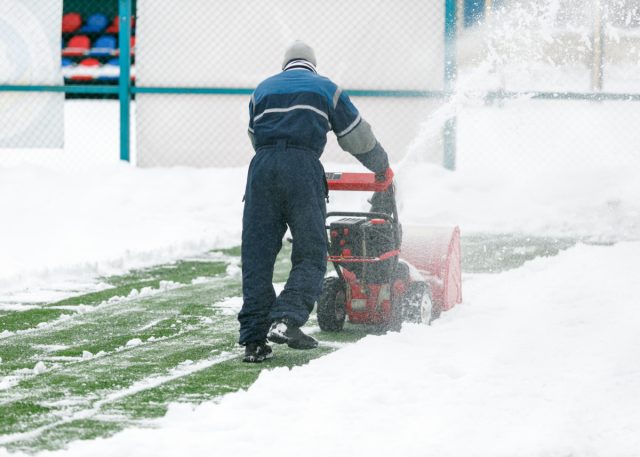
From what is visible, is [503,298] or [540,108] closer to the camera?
[503,298]

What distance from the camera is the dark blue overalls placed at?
5641 mm

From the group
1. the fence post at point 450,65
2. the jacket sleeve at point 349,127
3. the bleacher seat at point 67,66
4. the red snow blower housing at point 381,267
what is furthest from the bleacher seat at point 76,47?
the jacket sleeve at point 349,127

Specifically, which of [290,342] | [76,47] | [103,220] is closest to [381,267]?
[290,342]

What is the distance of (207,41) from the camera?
43.8 feet

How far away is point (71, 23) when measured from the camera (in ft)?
45.6

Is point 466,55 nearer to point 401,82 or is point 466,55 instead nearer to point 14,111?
point 401,82

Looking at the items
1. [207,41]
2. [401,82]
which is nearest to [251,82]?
[207,41]

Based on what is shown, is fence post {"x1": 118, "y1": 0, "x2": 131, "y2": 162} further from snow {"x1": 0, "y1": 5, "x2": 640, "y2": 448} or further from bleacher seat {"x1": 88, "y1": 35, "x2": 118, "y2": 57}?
bleacher seat {"x1": 88, "y1": 35, "x2": 118, "y2": 57}

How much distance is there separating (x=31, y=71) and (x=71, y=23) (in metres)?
0.96

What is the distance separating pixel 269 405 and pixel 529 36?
10.0 m

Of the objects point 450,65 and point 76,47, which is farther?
point 76,47

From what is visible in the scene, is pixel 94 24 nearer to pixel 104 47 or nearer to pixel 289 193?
pixel 104 47

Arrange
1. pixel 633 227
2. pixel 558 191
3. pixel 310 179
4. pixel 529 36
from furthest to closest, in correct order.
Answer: pixel 529 36 < pixel 558 191 < pixel 633 227 < pixel 310 179

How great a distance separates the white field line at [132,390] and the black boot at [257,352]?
126 mm
